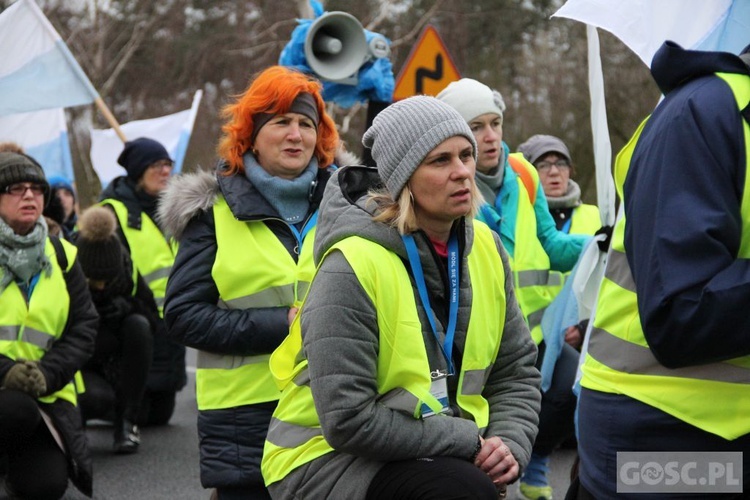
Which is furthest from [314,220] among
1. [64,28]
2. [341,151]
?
[64,28]

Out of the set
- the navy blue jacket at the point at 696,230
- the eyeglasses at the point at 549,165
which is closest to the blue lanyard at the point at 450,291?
the navy blue jacket at the point at 696,230

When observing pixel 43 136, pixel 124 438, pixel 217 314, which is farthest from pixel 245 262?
pixel 43 136

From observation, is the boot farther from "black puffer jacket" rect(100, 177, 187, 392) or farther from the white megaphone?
the white megaphone

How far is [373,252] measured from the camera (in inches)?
125

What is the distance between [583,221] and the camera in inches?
307

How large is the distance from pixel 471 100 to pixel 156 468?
3.47m

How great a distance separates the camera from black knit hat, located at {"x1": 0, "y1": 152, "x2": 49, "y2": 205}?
5.95 metres

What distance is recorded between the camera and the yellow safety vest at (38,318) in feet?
19.5

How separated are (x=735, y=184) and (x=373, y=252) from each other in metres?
0.96

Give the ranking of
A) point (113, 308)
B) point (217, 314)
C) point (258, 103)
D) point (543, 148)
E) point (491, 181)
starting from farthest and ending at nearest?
point (113, 308)
point (543, 148)
point (491, 181)
point (258, 103)
point (217, 314)

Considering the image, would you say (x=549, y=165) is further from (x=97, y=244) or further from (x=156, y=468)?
→ (x=156, y=468)

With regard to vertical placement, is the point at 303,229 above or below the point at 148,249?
above

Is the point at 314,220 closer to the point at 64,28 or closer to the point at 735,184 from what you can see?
the point at 735,184

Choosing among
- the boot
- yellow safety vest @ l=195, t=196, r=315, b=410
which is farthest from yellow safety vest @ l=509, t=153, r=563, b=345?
the boot
